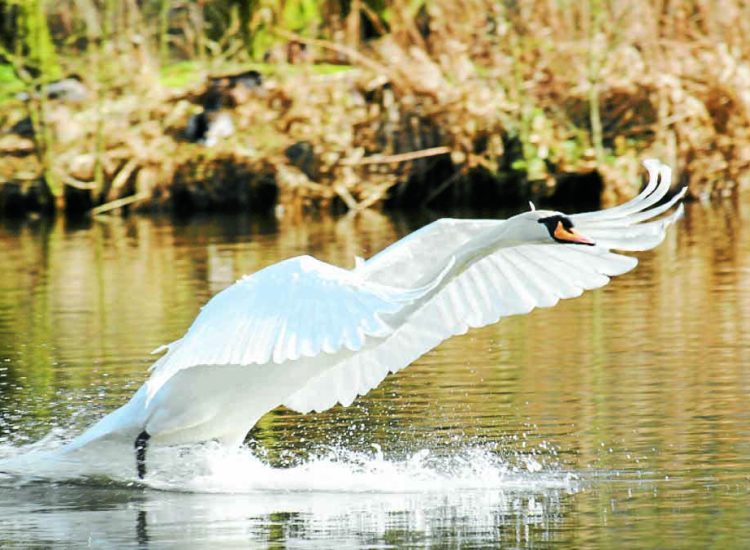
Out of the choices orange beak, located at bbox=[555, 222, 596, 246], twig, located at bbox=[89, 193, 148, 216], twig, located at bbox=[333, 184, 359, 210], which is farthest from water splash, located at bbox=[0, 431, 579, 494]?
twig, located at bbox=[89, 193, 148, 216]

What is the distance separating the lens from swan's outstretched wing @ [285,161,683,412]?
8.08 metres

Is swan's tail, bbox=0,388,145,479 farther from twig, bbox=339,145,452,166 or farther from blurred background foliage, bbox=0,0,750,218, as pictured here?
twig, bbox=339,145,452,166

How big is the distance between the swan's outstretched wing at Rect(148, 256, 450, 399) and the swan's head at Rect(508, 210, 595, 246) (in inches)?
34.2

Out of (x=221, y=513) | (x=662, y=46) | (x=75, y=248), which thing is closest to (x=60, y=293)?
(x=75, y=248)

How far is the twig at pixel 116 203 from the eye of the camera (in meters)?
26.2

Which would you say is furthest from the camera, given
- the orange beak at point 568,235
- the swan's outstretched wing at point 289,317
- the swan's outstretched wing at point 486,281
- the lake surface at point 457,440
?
the swan's outstretched wing at point 486,281

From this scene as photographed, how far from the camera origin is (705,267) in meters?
15.7

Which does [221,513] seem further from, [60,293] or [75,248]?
[75,248]

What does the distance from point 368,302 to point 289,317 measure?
0.34 meters

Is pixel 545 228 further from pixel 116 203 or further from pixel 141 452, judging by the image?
pixel 116 203

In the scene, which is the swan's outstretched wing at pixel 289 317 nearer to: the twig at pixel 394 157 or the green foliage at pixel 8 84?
the twig at pixel 394 157

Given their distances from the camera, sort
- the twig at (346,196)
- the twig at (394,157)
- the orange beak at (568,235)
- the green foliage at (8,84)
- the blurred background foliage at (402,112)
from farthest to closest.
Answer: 1. the green foliage at (8,84)
2. the twig at (394,157)
3. the twig at (346,196)
4. the blurred background foliage at (402,112)
5. the orange beak at (568,235)

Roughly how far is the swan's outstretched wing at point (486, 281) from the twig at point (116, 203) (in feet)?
59.1

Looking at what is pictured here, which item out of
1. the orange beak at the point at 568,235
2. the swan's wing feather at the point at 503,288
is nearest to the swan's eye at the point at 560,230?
the orange beak at the point at 568,235
